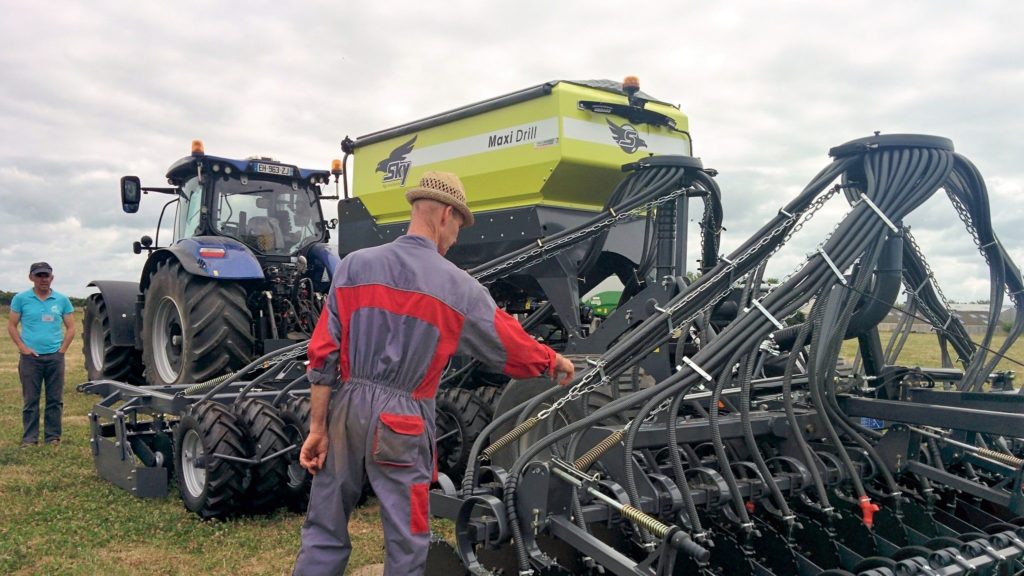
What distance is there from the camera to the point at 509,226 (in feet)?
17.3

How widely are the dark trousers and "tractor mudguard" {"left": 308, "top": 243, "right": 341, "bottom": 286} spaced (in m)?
2.13

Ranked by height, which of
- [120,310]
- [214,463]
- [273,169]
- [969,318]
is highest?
[273,169]

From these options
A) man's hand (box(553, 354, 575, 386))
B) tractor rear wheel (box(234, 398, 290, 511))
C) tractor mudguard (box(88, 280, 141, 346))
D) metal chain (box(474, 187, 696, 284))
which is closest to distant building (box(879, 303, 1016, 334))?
metal chain (box(474, 187, 696, 284))

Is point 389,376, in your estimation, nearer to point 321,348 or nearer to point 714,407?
point 321,348

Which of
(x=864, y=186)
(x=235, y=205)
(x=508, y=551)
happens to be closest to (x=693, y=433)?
(x=508, y=551)

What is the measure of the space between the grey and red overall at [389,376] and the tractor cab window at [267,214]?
531 centimetres

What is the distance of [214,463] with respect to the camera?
14.2ft

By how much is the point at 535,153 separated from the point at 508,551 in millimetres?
2625

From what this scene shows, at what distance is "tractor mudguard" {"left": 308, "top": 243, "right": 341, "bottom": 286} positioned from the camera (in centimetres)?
742

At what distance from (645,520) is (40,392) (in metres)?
5.72

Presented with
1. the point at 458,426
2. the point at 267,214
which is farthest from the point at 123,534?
the point at 267,214

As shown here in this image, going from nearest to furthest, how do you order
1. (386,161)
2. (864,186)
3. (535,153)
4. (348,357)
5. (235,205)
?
(348,357) < (864,186) < (535,153) < (386,161) < (235,205)

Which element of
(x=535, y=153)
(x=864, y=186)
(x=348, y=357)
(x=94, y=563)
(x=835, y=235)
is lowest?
(x=94, y=563)

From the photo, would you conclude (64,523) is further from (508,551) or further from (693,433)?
(693,433)
